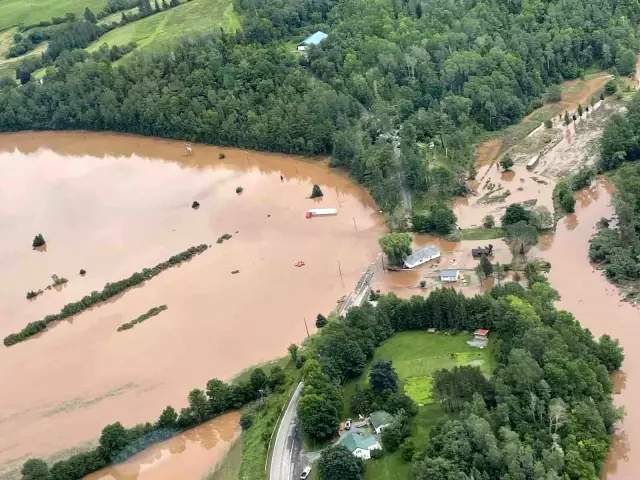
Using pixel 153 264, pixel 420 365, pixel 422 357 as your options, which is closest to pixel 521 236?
pixel 422 357

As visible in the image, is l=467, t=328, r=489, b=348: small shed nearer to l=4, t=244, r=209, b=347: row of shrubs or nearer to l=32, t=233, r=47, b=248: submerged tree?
l=4, t=244, r=209, b=347: row of shrubs

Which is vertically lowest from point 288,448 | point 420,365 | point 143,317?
point 288,448

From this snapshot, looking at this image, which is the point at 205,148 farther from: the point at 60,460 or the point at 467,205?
the point at 60,460

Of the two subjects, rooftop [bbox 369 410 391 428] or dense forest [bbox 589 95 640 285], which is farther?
dense forest [bbox 589 95 640 285]

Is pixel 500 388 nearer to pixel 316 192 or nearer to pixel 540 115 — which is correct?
pixel 316 192

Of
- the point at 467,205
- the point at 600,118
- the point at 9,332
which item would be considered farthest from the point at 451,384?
the point at 600,118

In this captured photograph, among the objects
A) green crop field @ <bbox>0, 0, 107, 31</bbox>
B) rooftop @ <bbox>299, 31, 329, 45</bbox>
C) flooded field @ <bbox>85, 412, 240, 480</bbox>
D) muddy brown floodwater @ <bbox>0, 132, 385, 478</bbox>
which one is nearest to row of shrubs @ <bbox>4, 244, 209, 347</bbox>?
muddy brown floodwater @ <bbox>0, 132, 385, 478</bbox>
